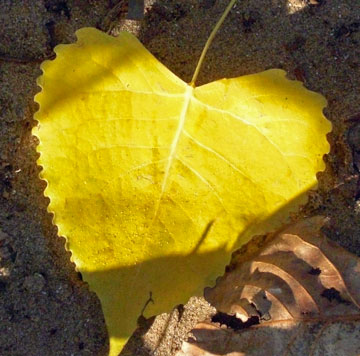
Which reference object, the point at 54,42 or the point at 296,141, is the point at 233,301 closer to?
the point at 296,141

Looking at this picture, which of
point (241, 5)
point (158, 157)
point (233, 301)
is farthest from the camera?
point (241, 5)

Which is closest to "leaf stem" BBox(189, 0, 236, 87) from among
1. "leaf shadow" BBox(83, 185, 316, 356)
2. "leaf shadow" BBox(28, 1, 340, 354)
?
"leaf shadow" BBox(28, 1, 340, 354)

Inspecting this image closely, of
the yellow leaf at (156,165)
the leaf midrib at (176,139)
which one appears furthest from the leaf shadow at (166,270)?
the leaf midrib at (176,139)

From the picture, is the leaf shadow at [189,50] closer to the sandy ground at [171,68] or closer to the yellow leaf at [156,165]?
the sandy ground at [171,68]

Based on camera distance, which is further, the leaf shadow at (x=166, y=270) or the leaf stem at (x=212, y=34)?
the leaf stem at (x=212, y=34)

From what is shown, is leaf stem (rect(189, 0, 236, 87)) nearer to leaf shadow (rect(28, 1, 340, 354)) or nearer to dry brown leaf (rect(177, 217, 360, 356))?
leaf shadow (rect(28, 1, 340, 354))

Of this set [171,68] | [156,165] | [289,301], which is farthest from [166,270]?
[171,68]

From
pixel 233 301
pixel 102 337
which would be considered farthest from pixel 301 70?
pixel 102 337
